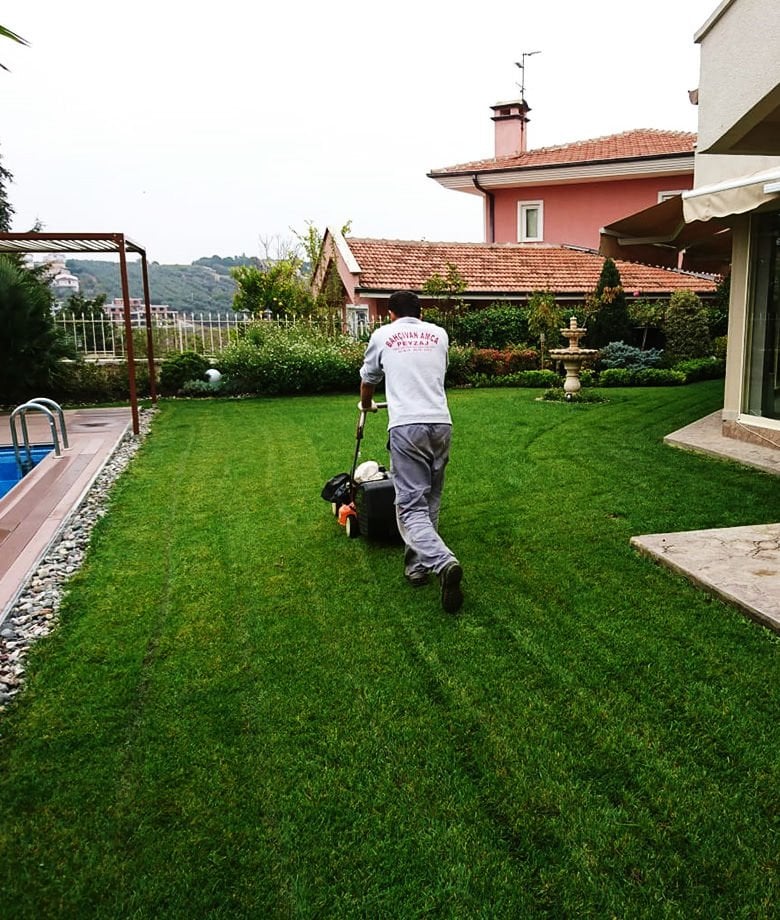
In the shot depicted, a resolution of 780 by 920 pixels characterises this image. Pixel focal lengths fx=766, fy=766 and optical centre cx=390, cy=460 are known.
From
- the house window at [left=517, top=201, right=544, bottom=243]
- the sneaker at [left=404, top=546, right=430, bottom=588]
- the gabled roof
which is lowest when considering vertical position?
the sneaker at [left=404, top=546, right=430, bottom=588]

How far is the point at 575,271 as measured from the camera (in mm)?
22922

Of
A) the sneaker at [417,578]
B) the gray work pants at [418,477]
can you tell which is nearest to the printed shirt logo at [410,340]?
the gray work pants at [418,477]

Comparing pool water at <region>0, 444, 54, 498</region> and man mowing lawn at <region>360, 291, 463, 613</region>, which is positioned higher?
man mowing lawn at <region>360, 291, 463, 613</region>

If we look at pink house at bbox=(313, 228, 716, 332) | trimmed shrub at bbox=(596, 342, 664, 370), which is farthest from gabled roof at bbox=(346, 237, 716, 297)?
trimmed shrub at bbox=(596, 342, 664, 370)

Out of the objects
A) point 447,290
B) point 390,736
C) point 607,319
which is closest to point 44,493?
point 390,736

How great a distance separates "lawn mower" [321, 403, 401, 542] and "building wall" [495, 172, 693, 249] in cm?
2164

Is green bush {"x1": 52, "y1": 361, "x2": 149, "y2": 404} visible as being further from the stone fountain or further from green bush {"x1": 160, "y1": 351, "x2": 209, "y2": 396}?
the stone fountain

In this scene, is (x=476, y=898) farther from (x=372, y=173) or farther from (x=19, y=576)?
(x=372, y=173)

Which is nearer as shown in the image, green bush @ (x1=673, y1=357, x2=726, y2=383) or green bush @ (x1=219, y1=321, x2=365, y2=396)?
green bush @ (x1=219, y1=321, x2=365, y2=396)

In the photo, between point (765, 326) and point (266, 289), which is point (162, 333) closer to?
point (266, 289)

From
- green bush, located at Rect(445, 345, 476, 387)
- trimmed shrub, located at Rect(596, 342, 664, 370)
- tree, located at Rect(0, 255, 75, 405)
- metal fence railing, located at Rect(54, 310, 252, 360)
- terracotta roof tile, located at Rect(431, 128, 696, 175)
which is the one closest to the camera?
tree, located at Rect(0, 255, 75, 405)

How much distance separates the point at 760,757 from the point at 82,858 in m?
2.50

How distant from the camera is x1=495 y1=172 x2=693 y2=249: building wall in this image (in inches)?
979

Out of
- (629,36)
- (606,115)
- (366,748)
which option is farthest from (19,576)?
(606,115)
